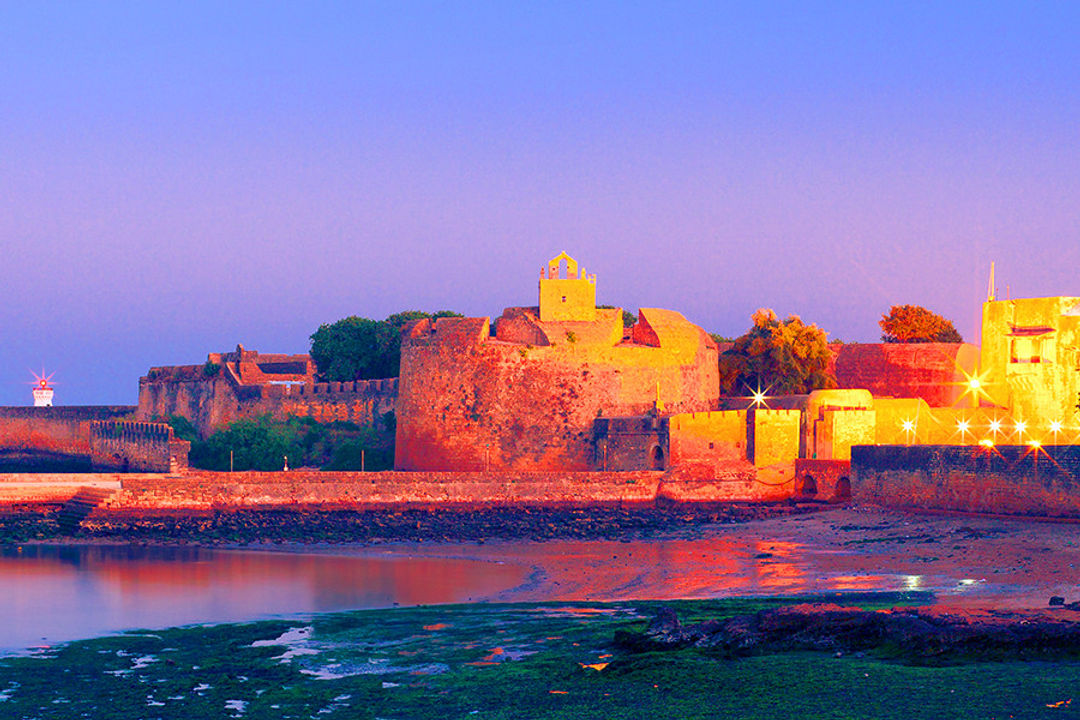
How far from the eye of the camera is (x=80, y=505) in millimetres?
27234

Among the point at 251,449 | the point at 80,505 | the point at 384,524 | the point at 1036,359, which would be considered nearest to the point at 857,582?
the point at 384,524

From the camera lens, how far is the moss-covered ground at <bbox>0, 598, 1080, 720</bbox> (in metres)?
8.80

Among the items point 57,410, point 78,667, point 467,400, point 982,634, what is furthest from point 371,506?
point 57,410

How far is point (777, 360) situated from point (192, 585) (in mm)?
23350

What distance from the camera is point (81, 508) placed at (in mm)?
27000

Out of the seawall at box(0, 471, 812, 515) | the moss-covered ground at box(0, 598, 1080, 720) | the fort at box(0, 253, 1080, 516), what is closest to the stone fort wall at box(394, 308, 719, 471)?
the fort at box(0, 253, 1080, 516)

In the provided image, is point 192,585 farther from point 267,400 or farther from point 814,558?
point 267,400

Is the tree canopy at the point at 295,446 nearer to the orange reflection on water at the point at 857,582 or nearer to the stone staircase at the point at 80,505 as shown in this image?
the stone staircase at the point at 80,505

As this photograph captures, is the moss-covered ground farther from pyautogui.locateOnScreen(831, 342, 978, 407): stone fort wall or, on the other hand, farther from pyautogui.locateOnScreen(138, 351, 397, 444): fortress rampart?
pyautogui.locateOnScreen(831, 342, 978, 407): stone fort wall

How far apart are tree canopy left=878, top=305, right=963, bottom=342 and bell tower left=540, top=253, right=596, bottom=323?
55.0 feet

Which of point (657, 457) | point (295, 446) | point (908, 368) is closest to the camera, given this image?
point (657, 457)

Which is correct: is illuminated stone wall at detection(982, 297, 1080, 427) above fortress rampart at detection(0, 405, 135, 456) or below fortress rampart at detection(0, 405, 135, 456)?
above

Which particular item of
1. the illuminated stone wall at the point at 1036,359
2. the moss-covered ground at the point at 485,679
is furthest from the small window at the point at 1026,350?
the moss-covered ground at the point at 485,679

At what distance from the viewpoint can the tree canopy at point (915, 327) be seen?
4631 cm
